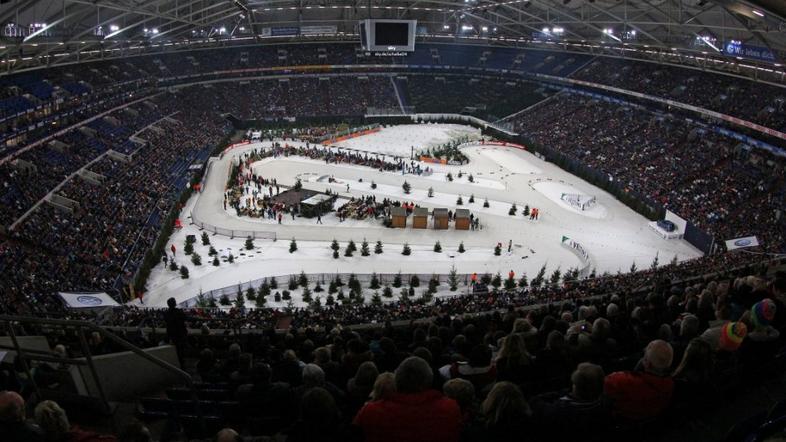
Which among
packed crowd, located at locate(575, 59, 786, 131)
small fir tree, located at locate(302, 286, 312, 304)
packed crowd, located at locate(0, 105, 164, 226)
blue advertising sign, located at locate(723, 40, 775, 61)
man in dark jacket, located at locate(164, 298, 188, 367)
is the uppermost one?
→ blue advertising sign, located at locate(723, 40, 775, 61)

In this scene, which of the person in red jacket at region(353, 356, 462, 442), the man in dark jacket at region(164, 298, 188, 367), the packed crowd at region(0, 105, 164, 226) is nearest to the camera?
the person in red jacket at region(353, 356, 462, 442)

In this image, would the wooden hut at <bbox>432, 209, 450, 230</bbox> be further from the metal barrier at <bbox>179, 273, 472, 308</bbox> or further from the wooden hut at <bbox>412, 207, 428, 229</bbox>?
the metal barrier at <bbox>179, 273, 472, 308</bbox>

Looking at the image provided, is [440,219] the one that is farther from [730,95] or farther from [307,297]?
[730,95]

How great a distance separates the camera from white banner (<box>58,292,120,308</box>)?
17.2m

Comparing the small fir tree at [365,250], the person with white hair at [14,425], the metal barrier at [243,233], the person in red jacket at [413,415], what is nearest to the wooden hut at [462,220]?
the small fir tree at [365,250]

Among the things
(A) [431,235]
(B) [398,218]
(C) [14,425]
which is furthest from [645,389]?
(B) [398,218]

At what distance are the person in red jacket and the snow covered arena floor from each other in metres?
18.8

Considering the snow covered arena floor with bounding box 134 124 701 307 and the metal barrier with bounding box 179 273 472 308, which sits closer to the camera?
the metal barrier with bounding box 179 273 472 308

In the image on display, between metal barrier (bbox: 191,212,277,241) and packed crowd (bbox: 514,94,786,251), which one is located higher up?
packed crowd (bbox: 514,94,786,251)

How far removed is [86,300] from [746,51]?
39.3m

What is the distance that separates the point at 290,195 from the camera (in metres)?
35.4

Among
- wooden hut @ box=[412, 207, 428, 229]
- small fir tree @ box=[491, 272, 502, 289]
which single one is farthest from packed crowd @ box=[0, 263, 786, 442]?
wooden hut @ box=[412, 207, 428, 229]

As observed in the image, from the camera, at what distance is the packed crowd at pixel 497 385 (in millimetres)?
4160

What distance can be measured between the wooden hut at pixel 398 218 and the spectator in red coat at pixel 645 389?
2687 centimetres
